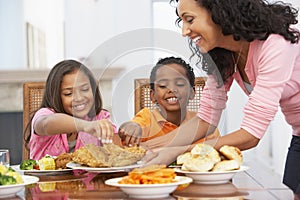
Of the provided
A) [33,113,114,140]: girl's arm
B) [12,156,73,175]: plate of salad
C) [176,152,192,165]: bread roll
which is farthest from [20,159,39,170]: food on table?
[176,152,192,165]: bread roll

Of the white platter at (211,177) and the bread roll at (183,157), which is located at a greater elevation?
the bread roll at (183,157)

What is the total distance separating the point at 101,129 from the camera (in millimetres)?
1567

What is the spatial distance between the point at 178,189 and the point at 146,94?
720 millimetres

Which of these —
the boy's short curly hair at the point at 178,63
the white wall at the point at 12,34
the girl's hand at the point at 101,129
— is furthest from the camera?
the white wall at the point at 12,34

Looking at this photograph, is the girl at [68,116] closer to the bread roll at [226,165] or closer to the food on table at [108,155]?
the food on table at [108,155]

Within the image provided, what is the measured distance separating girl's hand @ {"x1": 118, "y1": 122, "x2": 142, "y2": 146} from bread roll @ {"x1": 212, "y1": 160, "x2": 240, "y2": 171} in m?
0.34

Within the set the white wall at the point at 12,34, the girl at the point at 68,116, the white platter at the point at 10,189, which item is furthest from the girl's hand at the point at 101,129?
the white wall at the point at 12,34

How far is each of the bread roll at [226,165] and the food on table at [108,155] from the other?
230 mm

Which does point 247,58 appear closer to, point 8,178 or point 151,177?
point 151,177

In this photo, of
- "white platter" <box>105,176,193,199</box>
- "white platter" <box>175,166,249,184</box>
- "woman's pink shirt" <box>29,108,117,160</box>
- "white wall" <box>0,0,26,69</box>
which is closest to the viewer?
"white platter" <box>105,176,193,199</box>

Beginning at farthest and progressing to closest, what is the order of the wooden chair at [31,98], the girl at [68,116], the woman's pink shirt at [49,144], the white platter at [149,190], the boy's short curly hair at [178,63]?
the wooden chair at [31,98], the woman's pink shirt at [49,144], the boy's short curly hair at [178,63], the girl at [68,116], the white platter at [149,190]

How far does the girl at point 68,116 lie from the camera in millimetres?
1676

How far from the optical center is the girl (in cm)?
168

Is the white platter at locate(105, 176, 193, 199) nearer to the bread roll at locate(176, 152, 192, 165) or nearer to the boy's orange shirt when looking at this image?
the bread roll at locate(176, 152, 192, 165)
